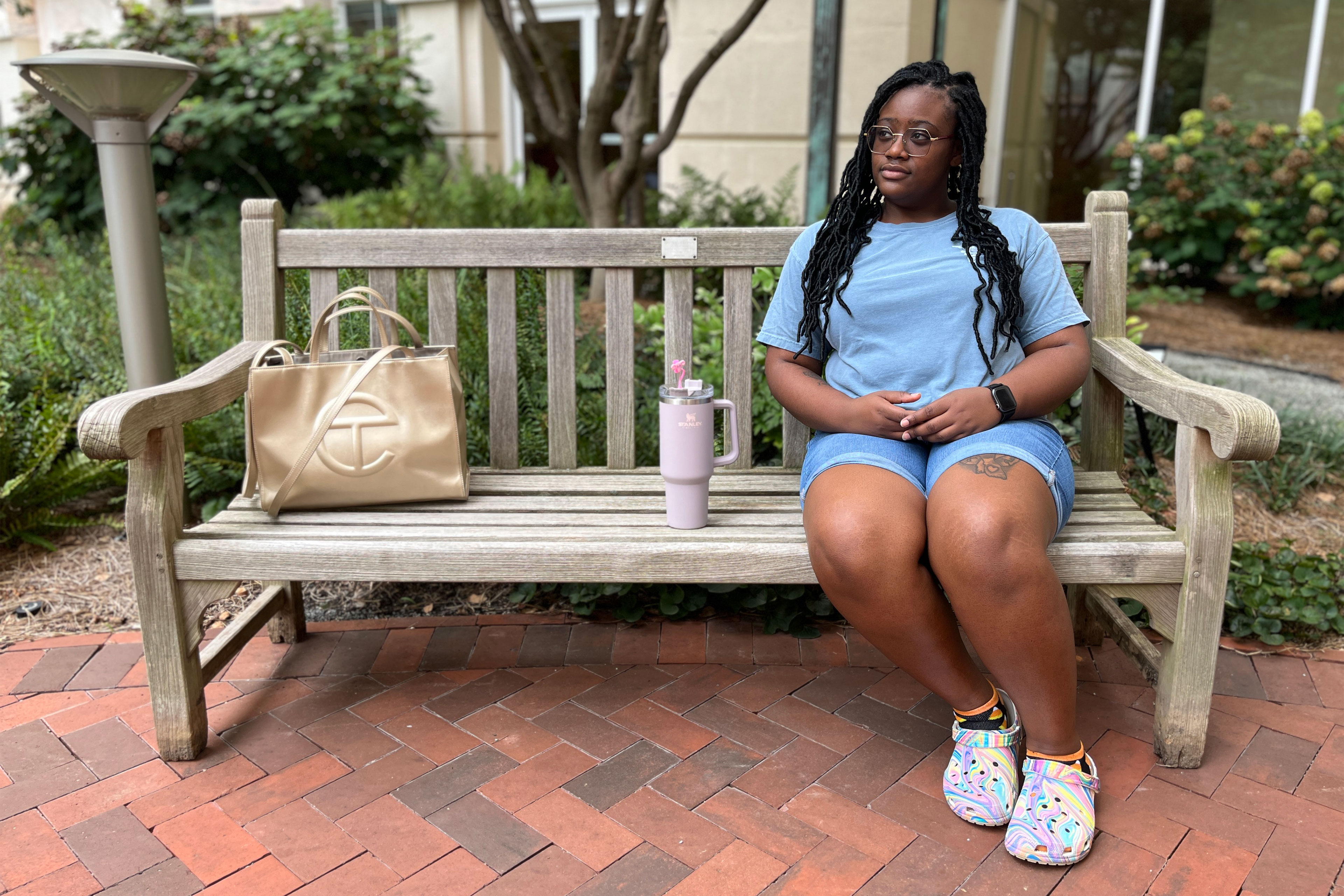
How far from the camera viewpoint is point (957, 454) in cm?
202

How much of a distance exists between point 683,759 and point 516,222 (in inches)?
166

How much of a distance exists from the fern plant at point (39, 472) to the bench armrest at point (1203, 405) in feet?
9.88

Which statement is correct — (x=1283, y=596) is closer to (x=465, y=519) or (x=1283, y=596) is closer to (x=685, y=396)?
(x=685, y=396)

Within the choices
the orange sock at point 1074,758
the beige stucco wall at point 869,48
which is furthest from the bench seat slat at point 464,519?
the beige stucco wall at point 869,48

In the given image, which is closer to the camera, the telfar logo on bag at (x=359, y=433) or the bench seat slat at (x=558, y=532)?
the bench seat slat at (x=558, y=532)

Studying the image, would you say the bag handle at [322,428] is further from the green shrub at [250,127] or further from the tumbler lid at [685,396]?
the green shrub at [250,127]

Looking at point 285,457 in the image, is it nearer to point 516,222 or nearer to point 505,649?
point 505,649

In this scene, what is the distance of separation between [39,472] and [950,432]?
9.14 ft

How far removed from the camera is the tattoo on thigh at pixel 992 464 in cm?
194

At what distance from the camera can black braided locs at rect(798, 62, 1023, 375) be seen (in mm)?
2119

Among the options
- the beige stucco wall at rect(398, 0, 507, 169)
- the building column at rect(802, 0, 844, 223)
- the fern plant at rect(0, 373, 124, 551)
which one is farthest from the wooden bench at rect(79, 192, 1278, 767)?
the beige stucco wall at rect(398, 0, 507, 169)

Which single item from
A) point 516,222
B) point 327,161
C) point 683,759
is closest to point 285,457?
point 683,759

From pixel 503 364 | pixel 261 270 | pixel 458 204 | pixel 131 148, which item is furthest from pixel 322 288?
pixel 458 204

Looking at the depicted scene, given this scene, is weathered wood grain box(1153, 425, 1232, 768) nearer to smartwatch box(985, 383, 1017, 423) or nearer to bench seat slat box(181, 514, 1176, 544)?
bench seat slat box(181, 514, 1176, 544)
